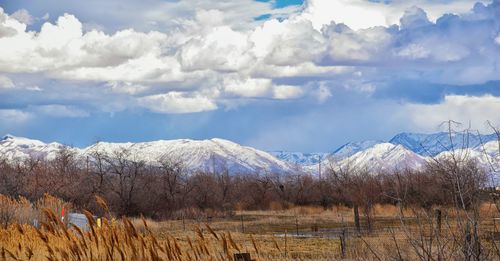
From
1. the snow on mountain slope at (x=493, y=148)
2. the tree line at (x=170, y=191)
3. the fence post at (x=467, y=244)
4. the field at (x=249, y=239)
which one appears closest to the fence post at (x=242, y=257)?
the field at (x=249, y=239)

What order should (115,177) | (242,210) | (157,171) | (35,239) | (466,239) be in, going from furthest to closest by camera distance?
(157,171)
(242,210)
(115,177)
(35,239)
(466,239)

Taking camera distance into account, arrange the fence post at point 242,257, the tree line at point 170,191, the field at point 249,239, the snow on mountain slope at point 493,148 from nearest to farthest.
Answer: the snow on mountain slope at point 493,148
the field at point 249,239
the fence post at point 242,257
the tree line at point 170,191

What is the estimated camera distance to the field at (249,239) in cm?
973

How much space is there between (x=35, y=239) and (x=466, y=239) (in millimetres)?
10224

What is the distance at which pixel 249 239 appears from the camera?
Answer: 37.3 metres

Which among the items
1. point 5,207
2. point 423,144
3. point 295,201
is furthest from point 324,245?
point 295,201

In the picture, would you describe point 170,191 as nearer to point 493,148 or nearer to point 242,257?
point 242,257

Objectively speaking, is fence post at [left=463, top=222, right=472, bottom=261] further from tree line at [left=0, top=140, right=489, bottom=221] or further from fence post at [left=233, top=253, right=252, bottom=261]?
tree line at [left=0, top=140, right=489, bottom=221]

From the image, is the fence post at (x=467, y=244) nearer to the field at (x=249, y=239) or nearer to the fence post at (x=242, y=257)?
the field at (x=249, y=239)

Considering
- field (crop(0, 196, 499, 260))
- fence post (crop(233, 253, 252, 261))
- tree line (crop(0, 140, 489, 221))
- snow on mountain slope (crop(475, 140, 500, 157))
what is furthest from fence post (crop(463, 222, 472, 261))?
tree line (crop(0, 140, 489, 221))

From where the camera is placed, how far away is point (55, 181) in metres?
68.4

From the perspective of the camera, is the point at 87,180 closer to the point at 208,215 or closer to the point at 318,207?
the point at 208,215

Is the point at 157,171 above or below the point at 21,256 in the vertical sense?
above

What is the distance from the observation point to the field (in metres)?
9.73
